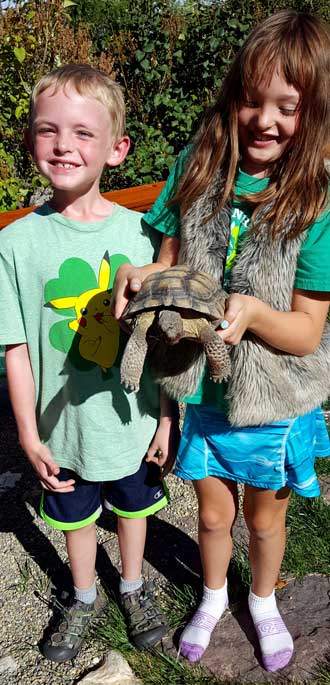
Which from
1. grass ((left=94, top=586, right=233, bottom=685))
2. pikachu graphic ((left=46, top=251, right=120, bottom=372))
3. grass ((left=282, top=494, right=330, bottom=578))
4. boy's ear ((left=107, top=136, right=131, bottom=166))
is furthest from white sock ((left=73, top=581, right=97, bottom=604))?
boy's ear ((left=107, top=136, right=131, bottom=166))

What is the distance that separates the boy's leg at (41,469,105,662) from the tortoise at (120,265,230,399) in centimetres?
70

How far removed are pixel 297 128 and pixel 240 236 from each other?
0.40 metres

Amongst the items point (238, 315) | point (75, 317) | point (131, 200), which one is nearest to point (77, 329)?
point (75, 317)

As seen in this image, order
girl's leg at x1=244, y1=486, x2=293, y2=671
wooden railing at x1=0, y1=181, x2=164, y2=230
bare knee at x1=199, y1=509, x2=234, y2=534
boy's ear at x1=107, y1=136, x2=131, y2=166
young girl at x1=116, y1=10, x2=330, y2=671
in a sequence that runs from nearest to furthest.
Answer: young girl at x1=116, y1=10, x2=330, y2=671, boy's ear at x1=107, y1=136, x2=131, y2=166, girl's leg at x1=244, y1=486, x2=293, y2=671, bare knee at x1=199, y1=509, x2=234, y2=534, wooden railing at x1=0, y1=181, x2=164, y2=230

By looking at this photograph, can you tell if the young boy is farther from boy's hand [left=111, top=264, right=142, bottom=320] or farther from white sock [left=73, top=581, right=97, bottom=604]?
white sock [left=73, top=581, right=97, bottom=604]

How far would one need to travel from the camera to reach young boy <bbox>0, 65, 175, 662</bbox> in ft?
7.48

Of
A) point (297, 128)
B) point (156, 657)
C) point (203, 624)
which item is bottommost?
point (156, 657)

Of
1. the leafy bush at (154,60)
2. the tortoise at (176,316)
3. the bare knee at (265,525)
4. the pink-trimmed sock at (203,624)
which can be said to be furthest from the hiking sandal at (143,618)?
the leafy bush at (154,60)

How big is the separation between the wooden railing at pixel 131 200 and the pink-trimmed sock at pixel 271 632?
95.0 inches

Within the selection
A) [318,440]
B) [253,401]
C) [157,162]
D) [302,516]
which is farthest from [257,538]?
[157,162]

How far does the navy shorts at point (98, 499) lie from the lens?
103 inches

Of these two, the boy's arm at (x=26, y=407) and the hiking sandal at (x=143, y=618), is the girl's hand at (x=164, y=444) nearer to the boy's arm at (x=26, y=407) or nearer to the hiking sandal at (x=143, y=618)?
the boy's arm at (x=26, y=407)

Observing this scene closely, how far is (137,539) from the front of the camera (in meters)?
2.82

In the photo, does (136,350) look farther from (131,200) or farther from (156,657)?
(131,200)
